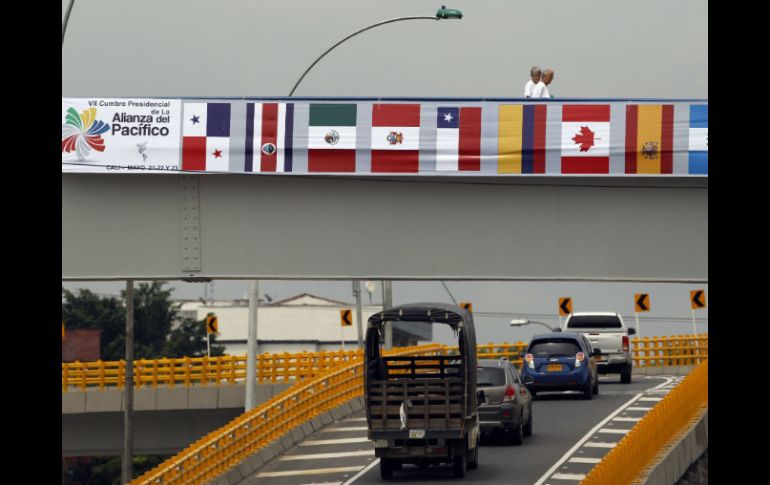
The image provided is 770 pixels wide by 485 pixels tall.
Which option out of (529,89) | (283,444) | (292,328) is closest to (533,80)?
(529,89)

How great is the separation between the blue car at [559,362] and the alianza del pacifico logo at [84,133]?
14531 mm

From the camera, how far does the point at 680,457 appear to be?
89.0ft

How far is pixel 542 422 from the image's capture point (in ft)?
113

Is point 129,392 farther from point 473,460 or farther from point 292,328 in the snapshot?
point 292,328

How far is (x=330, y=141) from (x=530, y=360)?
1379 cm

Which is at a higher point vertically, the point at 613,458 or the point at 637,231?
the point at 637,231

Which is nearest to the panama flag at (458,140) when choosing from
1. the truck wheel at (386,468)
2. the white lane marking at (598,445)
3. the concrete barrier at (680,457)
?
the concrete barrier at (680,457)

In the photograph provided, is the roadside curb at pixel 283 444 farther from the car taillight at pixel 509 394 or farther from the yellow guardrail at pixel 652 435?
the yellow guardrail at pixel 652 435

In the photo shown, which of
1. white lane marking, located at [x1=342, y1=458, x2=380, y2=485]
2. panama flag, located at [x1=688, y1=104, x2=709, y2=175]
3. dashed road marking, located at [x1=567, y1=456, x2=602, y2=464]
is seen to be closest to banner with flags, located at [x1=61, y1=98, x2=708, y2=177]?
panama flag, located at [x1=688, y1=104, x2=709, y2=175]

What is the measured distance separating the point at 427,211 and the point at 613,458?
5477mm

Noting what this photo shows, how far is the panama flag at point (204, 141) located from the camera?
2383cm

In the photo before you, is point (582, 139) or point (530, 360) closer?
point (582, 139)
